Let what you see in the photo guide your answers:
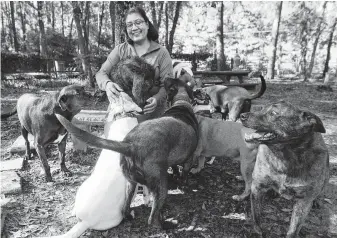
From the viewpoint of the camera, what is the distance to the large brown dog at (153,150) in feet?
8.04

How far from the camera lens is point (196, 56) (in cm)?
2186

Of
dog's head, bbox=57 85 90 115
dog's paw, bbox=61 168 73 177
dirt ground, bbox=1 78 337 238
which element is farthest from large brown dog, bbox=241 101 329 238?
dog's paw, bbox=61 168 73 177

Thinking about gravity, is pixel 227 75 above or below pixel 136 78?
below

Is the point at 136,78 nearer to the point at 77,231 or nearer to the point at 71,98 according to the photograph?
the point at 71,98

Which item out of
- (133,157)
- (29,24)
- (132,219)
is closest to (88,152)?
(132,219)

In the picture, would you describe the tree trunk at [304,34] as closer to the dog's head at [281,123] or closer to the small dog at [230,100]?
the small dog at [230,100]

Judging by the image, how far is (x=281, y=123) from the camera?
2.45 metres

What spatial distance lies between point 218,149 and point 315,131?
167 centimetres

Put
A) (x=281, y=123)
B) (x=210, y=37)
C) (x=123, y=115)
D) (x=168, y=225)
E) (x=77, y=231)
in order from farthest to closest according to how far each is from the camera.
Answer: (x=210, y=37) → (x=123, y=115) → (x=168, y=225) → (x=77, y=231) → (x=281, y=123)

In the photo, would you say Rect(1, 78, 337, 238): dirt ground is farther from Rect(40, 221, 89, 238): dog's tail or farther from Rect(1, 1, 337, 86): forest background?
Rect(1, 1, 337, 86): forest background

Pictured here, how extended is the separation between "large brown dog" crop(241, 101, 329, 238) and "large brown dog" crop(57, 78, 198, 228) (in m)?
0.78

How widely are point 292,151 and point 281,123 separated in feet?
1.05

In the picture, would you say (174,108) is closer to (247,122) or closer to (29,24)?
(247,122)

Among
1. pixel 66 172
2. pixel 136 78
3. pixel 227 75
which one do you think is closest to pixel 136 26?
pixel 136 78
